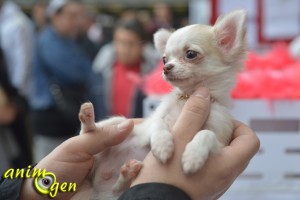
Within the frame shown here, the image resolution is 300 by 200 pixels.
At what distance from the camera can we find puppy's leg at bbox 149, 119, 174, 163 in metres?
1.27

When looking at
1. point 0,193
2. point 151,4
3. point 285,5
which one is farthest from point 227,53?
point 151,4

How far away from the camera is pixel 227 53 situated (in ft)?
5.45

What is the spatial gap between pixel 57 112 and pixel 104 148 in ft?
7.16

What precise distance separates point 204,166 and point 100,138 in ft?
1.09

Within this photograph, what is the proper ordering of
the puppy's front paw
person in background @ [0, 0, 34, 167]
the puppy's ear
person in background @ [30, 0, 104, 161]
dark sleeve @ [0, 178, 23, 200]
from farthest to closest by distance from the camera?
person in background @ [30, 0, 104, 161] → person in background @ [0, 0, 34, 167] → the puppy's ear → dark sleeve @ [0, 178, 23, 200] → the puppy's front paw

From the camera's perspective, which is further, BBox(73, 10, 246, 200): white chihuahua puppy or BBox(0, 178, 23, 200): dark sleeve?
BBox(73, 10, 246, 200): white chihuahua puppy

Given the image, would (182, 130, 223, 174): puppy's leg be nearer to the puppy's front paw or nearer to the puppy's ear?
the puppy's front paw

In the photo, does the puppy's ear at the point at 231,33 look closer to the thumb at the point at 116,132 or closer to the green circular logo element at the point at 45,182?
the thumb at the point at 116,132

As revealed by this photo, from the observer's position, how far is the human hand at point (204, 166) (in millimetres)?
1230

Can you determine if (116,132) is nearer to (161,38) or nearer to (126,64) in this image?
(161,38)

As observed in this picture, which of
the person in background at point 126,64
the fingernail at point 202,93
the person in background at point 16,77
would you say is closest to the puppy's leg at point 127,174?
the fingernail at point 202,93

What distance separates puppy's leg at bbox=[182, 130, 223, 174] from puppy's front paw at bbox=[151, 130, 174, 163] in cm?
4

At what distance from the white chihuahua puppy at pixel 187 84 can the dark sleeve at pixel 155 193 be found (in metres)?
0.24

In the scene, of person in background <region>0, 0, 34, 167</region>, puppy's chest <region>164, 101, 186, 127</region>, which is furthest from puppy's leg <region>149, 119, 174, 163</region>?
person in background <region>0, 0, 34, 167</region>
